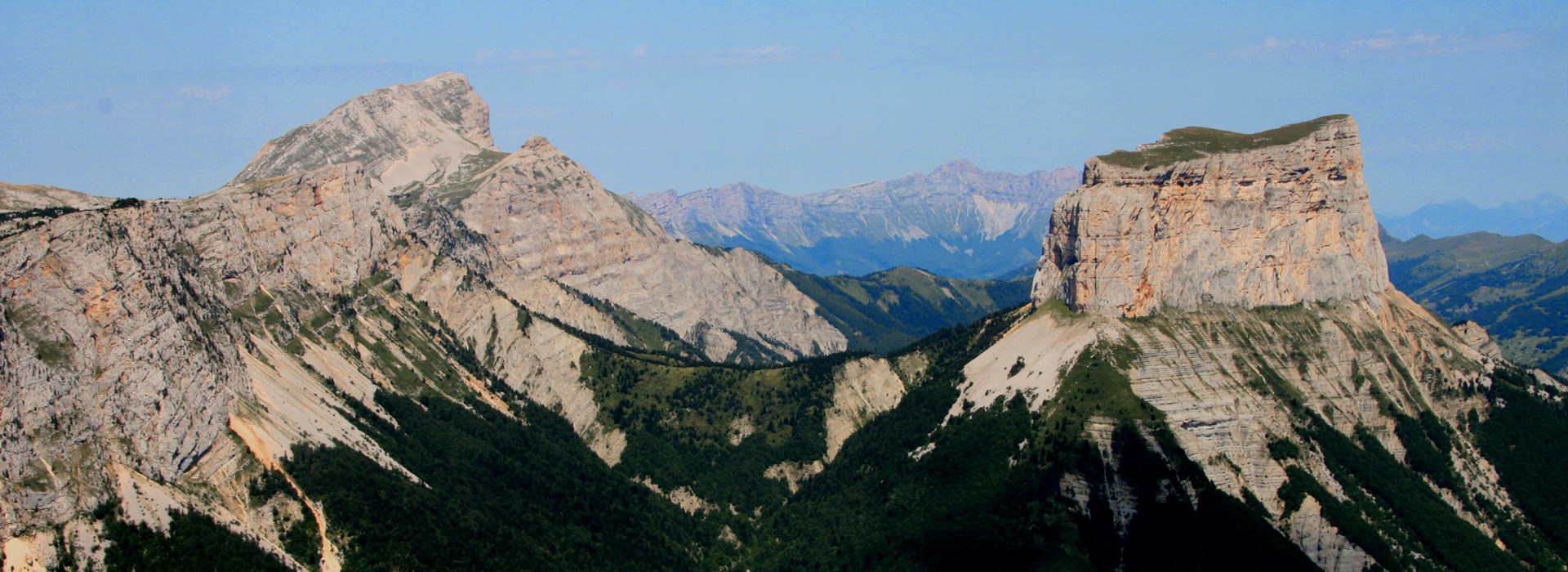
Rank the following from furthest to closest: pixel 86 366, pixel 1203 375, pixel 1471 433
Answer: pixel 1471 433 → pixel 1203 375 → pixel 86 366

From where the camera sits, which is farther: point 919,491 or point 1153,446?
point 919,491

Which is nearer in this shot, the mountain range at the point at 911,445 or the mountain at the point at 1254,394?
the mountain range at the point at 911,445

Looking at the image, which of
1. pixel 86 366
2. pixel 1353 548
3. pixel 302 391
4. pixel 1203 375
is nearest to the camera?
pixel 86 366

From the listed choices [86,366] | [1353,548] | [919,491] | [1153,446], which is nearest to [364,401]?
[86,366]

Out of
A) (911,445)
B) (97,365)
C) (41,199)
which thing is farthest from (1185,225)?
(41,199)

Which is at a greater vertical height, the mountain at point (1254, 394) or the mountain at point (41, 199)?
the mountain at point (41, 199)

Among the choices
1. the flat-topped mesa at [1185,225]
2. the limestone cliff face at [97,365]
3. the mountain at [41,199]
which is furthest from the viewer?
the flat-topped mesa at [1185,225]

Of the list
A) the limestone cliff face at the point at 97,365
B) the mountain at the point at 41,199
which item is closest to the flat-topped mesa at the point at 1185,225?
the limestone cliff face at the point at 97,365

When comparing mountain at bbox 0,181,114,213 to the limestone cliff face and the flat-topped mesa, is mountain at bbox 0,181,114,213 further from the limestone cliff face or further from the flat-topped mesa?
the flat-topped mesa

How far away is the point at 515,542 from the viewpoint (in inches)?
6171

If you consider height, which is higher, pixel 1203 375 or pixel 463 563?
pixel 1203 375

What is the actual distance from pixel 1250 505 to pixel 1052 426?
25333 millimetres

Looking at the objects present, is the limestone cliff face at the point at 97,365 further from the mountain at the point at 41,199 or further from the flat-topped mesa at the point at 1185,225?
the flat-topped mesa at the point at 1185,225

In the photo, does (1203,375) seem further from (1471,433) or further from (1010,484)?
(1471,433)
